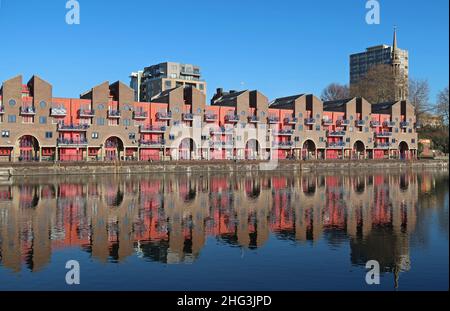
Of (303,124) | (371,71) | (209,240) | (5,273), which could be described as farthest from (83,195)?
(371,71)

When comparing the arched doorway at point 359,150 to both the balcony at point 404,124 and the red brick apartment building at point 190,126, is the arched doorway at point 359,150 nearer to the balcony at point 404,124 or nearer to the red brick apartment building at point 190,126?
the red brick apartment building at point 190,126

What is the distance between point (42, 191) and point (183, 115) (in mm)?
50137

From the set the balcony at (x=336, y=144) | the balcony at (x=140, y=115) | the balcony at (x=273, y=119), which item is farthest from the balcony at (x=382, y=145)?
the balcony at (x=140, y=115)

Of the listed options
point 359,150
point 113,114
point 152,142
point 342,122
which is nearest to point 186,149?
point 152,142

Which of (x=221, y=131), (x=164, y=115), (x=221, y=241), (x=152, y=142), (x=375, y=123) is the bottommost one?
(x=221, y=241)

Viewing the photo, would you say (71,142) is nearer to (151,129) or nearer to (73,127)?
(73,127)

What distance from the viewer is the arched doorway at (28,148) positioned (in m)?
85.3

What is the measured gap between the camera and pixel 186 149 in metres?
100

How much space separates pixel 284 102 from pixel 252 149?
1816cm

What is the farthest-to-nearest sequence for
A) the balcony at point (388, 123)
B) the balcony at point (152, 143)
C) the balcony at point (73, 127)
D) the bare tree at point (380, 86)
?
Result: 1. the bare tree at point (380, 86)
2. the balcony at point (388, 123)
3. the balcony at point (152, 143)
4. the balcony at point (73, 127)

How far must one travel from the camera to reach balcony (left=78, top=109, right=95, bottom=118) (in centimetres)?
8925

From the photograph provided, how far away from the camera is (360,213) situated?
37.2m

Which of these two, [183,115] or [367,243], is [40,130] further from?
[367,243]

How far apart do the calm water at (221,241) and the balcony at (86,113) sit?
43.0 metres
